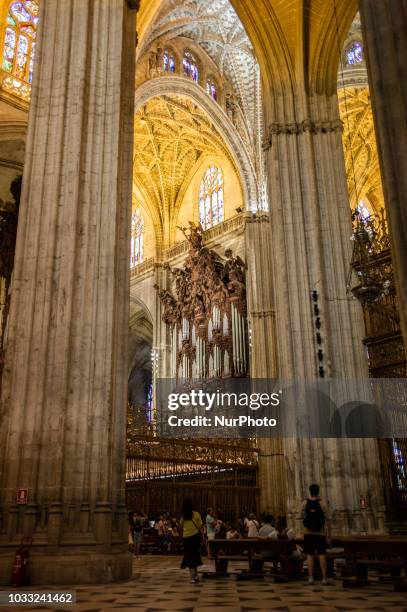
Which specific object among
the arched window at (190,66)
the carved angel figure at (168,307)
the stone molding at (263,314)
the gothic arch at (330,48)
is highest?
the arched window at (190,66)

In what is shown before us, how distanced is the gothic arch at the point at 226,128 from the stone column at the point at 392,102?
1738 centimetres

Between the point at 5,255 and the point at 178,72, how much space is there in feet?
35.1

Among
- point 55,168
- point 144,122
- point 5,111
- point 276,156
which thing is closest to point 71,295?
point 55,168

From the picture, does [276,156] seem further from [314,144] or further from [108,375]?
[108,375]

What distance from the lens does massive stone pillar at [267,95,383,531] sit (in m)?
11.6

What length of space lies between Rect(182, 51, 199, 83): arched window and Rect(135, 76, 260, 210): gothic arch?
0.55 metres

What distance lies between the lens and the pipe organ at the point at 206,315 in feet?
78.2

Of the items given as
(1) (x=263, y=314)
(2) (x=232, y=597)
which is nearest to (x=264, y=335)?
(1) (x=263, y=314)

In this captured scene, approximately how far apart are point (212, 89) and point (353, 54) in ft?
19.7

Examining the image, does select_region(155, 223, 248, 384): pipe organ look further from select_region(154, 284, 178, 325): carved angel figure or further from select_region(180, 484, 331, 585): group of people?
select_region(180, 484, 331, 585): group of people

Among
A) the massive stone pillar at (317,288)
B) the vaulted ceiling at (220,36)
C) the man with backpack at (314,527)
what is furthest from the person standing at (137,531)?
the vaulted ceiling at (220,36)

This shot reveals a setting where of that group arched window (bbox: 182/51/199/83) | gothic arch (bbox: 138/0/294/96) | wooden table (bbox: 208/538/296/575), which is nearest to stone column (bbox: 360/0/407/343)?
wooden table (bbox: 208/538/296/575)

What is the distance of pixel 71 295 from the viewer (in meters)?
7.26

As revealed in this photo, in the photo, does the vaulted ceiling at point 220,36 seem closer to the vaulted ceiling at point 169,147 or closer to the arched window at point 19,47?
the vaulted ceiling at point 169,147
